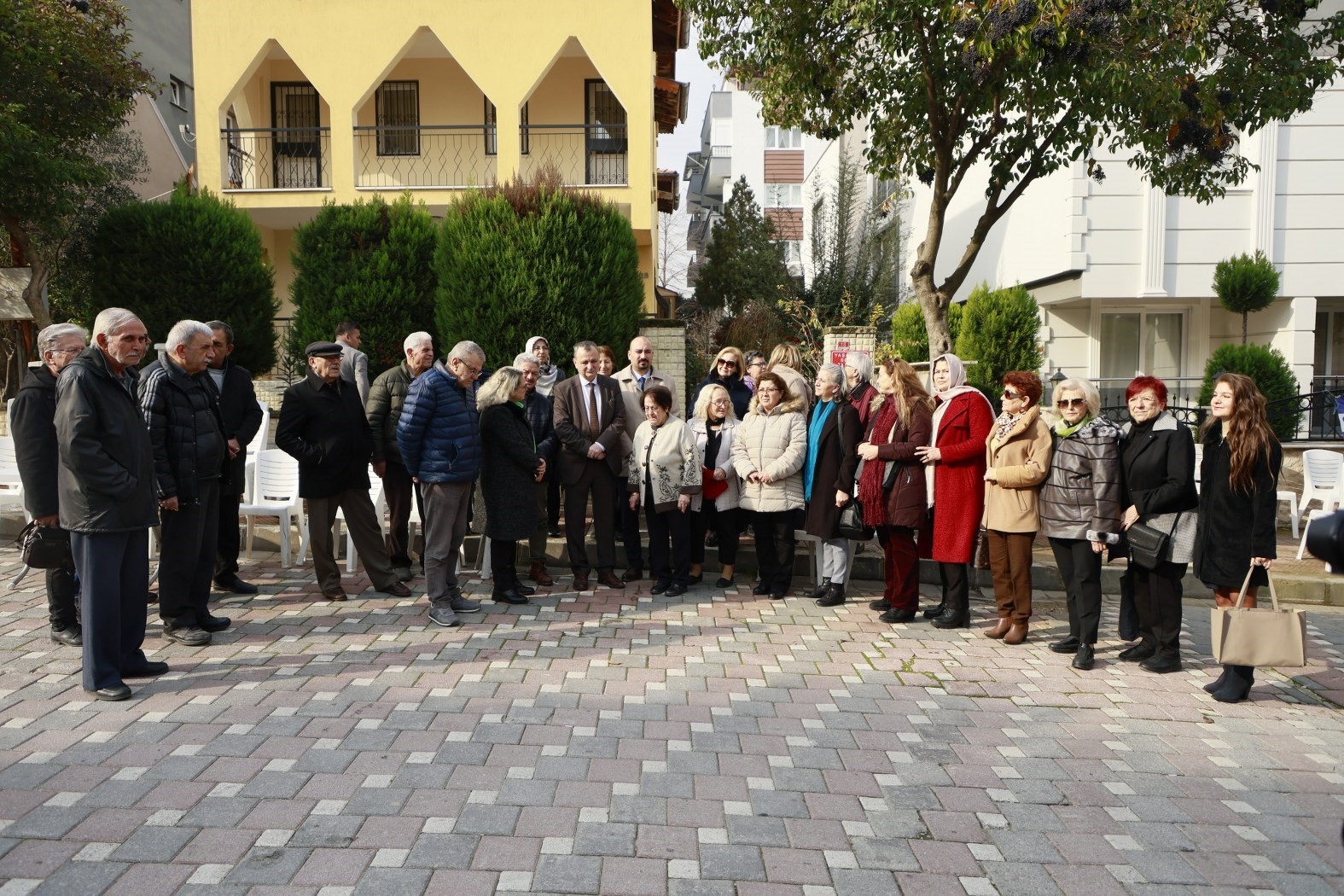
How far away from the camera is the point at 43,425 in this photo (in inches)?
232

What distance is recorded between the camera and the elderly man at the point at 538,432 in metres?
8.28

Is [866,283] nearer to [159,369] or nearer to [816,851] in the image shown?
[159,369]

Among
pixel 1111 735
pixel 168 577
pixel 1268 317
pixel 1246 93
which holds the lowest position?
pixel 1111 735

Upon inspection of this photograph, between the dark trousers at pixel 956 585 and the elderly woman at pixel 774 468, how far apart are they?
1.31 meters

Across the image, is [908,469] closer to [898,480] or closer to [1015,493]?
[898,480]

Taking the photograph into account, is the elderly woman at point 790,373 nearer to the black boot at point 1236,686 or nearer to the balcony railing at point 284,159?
the black boot at point 1236,686

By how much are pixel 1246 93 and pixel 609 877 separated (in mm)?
9609

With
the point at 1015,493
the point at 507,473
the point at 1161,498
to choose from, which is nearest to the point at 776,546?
the point at 1015,493

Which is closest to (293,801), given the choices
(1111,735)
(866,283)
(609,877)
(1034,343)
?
(609,877)

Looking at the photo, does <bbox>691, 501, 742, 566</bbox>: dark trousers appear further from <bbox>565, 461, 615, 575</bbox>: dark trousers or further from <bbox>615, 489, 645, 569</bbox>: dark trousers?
<bbox>565, 461, 615, 575</bbox>: dark trousers

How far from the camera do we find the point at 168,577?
640 centimetres

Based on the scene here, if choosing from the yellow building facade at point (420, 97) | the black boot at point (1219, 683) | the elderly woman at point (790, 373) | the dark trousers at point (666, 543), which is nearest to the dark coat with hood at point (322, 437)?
the dark trousers at point (666, 543)

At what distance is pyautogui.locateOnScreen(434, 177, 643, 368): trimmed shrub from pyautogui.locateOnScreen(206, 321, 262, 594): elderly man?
3.45 metres

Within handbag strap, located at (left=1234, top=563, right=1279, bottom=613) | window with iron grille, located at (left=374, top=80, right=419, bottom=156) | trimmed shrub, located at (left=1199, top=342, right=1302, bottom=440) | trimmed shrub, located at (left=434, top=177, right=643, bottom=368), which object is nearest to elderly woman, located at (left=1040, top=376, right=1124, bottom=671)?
handbag strap, located at (left=1234, top=563, right=1279, bottom=613)
